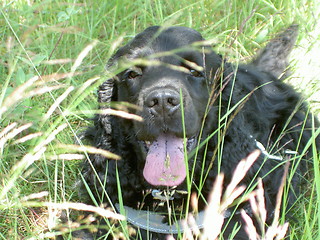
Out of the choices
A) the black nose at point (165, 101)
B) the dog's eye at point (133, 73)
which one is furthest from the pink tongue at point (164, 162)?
the dog's eye at point (133, 73)

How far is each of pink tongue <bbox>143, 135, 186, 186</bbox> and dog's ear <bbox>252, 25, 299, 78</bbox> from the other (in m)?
1.67

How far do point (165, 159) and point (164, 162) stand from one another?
35 millimetres

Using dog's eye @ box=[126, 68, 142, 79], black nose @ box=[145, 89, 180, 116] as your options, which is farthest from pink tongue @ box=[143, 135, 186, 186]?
dog's eye @ box=[126, 68, 142, 79]

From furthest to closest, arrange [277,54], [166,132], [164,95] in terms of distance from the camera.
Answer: [277,54] → [166,132] → [164,95]

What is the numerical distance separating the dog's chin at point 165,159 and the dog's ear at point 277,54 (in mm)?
1643

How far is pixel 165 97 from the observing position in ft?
7.34

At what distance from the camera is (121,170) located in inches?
108

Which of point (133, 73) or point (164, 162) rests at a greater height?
point (133, 73)

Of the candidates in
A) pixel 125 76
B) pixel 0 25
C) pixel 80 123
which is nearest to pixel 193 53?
pixel 125 76

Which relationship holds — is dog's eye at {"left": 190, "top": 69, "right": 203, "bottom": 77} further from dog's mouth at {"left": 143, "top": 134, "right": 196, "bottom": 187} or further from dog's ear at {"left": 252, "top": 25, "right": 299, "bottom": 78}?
dog's ear at {"left": 252, "top": 25, "right": 299, "bottom": 78}

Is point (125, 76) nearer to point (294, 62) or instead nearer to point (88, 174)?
point (88, 174)

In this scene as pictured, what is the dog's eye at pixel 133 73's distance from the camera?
265 cm

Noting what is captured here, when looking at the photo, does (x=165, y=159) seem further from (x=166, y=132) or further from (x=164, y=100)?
(x=164, y=100)

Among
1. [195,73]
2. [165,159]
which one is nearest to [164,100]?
[165,159]
